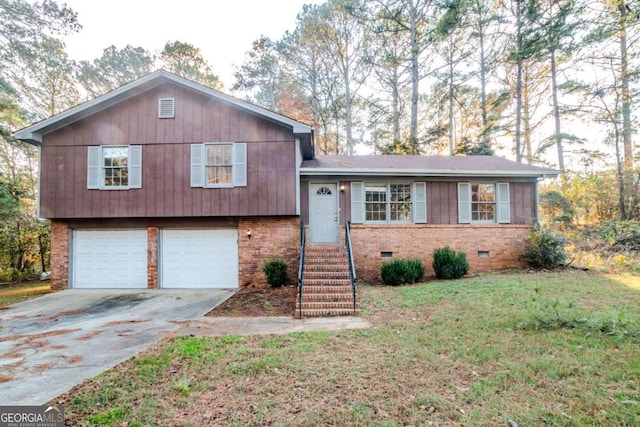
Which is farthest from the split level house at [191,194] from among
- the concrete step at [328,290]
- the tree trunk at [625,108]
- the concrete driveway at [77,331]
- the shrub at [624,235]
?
the tree trunk at [625,108]

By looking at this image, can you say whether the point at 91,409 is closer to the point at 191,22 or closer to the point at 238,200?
the point at 238,200

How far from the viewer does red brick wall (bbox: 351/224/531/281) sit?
32.7 feet

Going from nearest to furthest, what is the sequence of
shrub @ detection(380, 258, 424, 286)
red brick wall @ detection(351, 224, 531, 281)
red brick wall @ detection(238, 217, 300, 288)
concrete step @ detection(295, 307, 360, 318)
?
concrete step @ detection(295, 307, 360, 318)
shrub @ detection(380, 258, 424, 286)
red brick wall @ detection(238, 217, 300, 288)
red brick wall @ detection(351, 224, 531, 281)

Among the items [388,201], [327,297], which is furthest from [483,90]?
[327,297]

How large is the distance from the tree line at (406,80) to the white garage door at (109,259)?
328 centimetres

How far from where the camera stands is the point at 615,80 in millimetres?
14883

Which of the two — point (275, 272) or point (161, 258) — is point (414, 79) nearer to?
point (275, 272)

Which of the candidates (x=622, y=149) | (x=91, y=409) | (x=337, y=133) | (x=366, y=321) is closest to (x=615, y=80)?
(x=622, y=149)

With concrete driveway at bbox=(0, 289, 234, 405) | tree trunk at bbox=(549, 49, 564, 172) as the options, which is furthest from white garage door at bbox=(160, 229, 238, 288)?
tree trunk at bbox=(549, 49, 564, 172)

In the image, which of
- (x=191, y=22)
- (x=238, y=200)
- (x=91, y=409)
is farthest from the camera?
(x=191, y=22)

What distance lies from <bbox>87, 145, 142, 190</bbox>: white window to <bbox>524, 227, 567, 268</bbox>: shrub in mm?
12939

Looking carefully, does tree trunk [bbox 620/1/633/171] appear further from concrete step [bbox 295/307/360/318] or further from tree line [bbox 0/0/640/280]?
concrete step [bbox 295/307/360/318]

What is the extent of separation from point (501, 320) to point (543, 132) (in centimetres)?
1849

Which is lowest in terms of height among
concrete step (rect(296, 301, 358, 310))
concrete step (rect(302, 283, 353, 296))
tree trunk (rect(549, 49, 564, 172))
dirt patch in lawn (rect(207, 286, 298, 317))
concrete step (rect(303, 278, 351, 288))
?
dirt patch in lawn (rect(207, 286, 298, 317))
